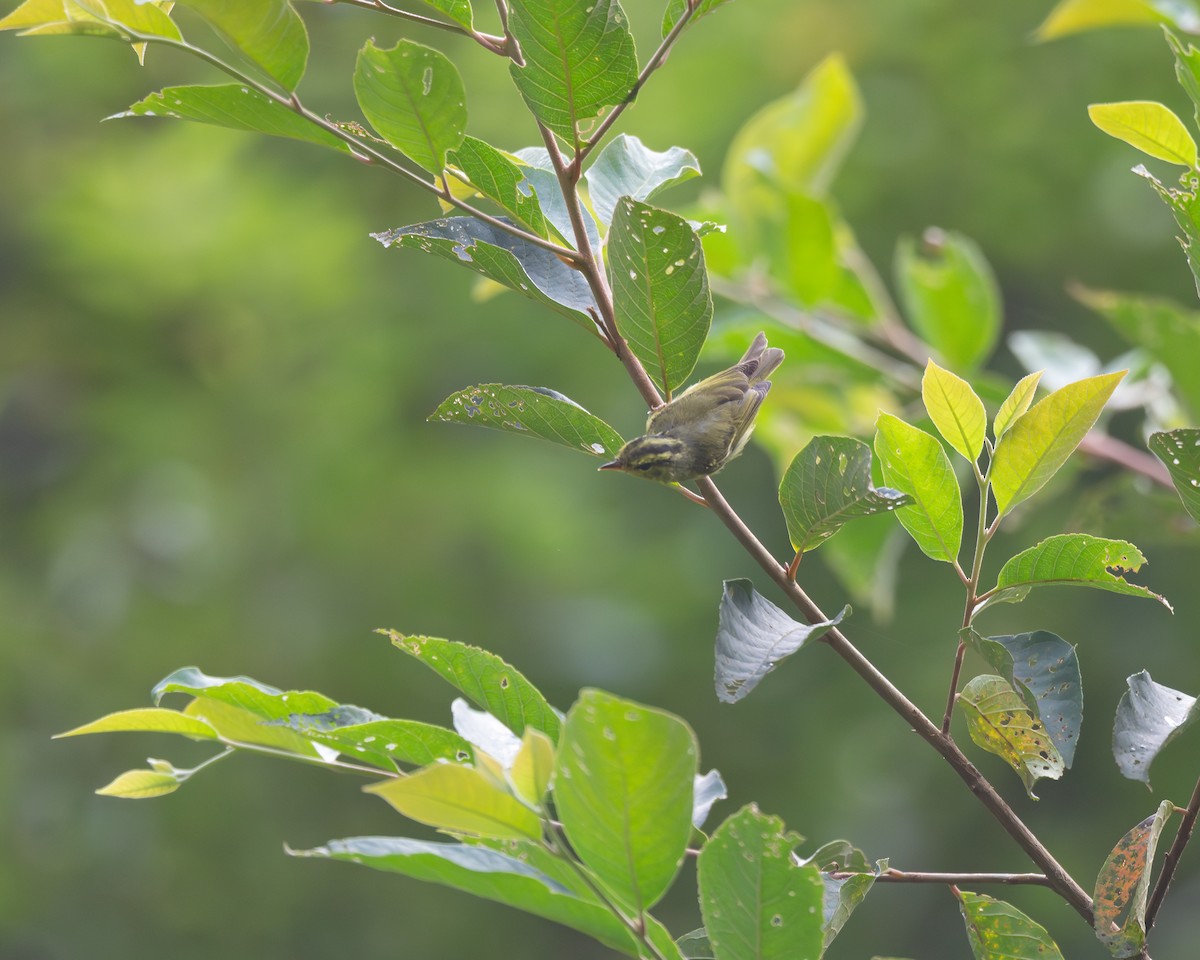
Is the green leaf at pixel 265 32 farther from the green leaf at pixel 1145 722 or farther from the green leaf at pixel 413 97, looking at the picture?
the green leaf at pixel 1145 722

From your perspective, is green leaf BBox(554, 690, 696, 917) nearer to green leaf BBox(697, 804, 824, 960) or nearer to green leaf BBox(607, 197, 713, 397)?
green leaf BBox(697, 804, 824, 960)

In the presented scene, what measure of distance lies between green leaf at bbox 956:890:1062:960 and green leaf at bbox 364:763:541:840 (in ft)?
0.94

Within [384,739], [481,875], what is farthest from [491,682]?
[481,875]

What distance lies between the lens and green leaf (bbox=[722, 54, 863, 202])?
1.44 metres

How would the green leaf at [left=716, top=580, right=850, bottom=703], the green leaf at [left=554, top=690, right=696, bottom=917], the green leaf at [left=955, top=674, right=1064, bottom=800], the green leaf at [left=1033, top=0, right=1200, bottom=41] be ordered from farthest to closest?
the green leaf at [left=1033, top=0, right=1200, bottom=41] < the green leaf at [left=955, top=674, right=1064, bottom=800] < the green leaf at [left=716, top=580, right=850, bottom=703] < the green leaf at [left=554, top=690, right=696, bottom=917]

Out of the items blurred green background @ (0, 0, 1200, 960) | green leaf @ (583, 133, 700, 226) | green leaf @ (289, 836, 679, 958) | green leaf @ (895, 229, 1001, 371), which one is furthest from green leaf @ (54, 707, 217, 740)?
blurred green background @ (0, 0, 1200, 960)

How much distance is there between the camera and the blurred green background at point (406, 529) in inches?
115

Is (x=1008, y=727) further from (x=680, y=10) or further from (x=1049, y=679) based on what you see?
(x=680, y=10)

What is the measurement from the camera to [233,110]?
58 cm

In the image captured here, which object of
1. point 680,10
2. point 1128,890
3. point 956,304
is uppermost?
point 680,10

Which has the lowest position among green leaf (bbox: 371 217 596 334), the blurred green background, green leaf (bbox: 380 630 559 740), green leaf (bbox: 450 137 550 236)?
the blurred green background

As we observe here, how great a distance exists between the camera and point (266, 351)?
10.5ft

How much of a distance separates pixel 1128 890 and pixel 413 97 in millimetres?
517

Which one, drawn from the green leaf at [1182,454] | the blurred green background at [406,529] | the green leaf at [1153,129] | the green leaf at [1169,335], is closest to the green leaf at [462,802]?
the green leaf at [1182,454]
